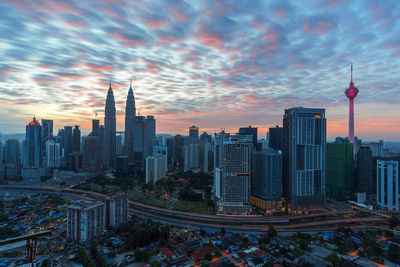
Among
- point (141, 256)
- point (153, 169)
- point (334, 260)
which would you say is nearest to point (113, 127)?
point (153, 169)

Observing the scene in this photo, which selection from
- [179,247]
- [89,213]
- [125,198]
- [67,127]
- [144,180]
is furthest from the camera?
[67,127]

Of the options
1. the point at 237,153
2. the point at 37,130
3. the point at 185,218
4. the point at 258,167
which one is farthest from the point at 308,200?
the point at 37,130

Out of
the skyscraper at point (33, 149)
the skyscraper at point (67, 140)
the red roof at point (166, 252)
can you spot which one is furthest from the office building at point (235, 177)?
the skyscraper at point (67, 140)

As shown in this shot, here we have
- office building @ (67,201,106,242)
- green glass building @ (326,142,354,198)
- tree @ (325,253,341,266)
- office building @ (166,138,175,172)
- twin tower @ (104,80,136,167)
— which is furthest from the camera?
twin tower @ (104,80,136,167)

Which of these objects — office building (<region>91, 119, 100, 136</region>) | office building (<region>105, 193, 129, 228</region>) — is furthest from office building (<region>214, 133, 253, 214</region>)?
office building (<region>91, 119, 100, 136</region>)

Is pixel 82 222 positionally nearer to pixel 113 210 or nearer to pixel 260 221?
pixel 113 210

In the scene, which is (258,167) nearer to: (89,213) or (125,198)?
(125,198)

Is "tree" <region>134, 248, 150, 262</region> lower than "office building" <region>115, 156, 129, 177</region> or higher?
lower

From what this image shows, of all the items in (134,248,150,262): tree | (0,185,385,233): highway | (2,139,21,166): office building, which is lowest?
(0,185,385,233): highway

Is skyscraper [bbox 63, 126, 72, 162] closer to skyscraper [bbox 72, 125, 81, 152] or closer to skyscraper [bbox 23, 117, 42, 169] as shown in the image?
skyscraper [bbox 72, 125, 81, 152]
